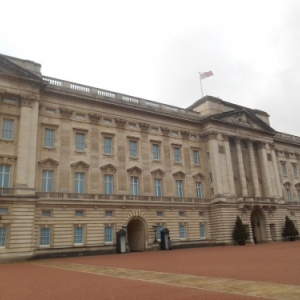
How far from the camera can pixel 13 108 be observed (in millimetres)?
34531

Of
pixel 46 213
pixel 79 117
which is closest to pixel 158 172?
pixel 79 117

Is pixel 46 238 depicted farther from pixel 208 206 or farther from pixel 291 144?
pixel 291 144

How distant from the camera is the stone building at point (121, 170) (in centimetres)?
3331


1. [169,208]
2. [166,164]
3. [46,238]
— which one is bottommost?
[46,238]

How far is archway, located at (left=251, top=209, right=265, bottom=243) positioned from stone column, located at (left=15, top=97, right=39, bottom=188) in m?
35.3

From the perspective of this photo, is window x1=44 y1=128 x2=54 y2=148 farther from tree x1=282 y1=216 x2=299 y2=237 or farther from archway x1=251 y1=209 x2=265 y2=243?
tree x1=282 y1=216 x2=299 y2=237

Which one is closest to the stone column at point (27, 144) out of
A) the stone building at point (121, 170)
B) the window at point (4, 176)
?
the stone building at point (121, 170)

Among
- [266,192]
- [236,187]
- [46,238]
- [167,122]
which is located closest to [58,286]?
[46,238]

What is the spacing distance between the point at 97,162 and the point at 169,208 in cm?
1188

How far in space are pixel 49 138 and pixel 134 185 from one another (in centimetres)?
1248

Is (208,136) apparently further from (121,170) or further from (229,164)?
(121,170)

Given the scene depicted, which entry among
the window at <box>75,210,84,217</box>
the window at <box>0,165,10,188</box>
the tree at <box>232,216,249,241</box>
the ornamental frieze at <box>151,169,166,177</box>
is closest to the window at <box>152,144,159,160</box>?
the ornamental frieze at <box>151,169,166,177</box>

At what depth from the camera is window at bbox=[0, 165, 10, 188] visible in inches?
1255

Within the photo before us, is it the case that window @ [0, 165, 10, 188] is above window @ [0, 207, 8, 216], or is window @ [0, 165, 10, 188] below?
above
